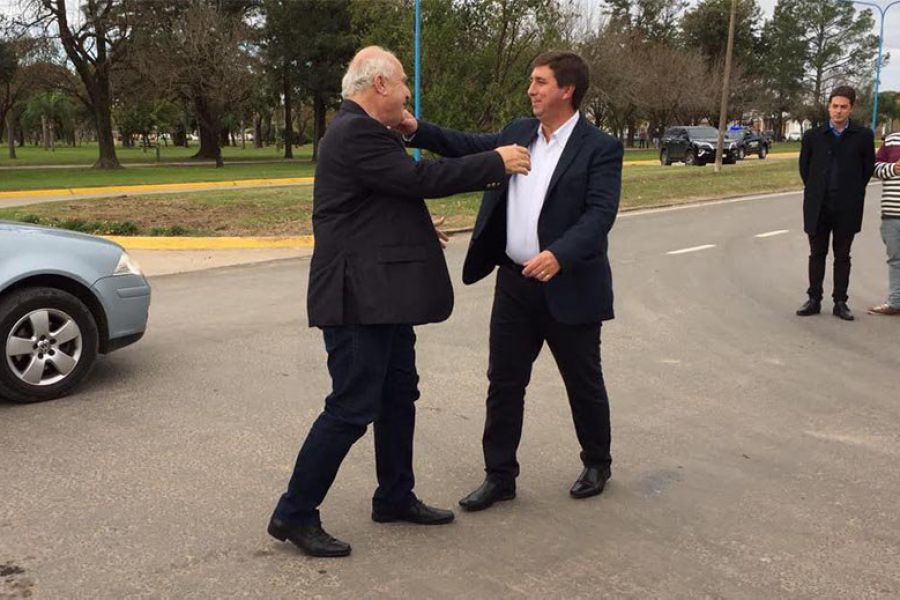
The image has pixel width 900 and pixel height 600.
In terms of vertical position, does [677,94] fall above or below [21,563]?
above

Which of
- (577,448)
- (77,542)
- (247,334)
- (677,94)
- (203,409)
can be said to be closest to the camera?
(77,542)

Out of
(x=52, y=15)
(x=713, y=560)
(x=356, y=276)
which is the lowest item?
(x=713, y=560)

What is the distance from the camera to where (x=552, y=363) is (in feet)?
19.8

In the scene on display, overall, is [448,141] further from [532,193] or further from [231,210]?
[231,210]

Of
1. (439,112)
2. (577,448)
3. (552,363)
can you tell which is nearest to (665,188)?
(439,112)

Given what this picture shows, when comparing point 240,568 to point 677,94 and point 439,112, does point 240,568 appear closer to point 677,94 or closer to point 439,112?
point 439,112

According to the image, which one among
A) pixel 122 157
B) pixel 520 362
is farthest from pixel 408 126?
pixel 122 157

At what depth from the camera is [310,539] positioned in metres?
3.14

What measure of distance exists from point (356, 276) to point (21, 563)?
5.24ft

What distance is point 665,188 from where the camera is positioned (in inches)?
843

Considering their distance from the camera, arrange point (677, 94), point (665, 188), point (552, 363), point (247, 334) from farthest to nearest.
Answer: point (677, 94), point (665, 188), point (247, 334), point (552, 363)

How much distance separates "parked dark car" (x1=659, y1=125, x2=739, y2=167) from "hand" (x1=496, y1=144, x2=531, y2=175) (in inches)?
1323

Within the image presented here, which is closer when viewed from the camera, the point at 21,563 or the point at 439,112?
the point at 21,563

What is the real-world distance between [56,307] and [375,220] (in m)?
2.90
